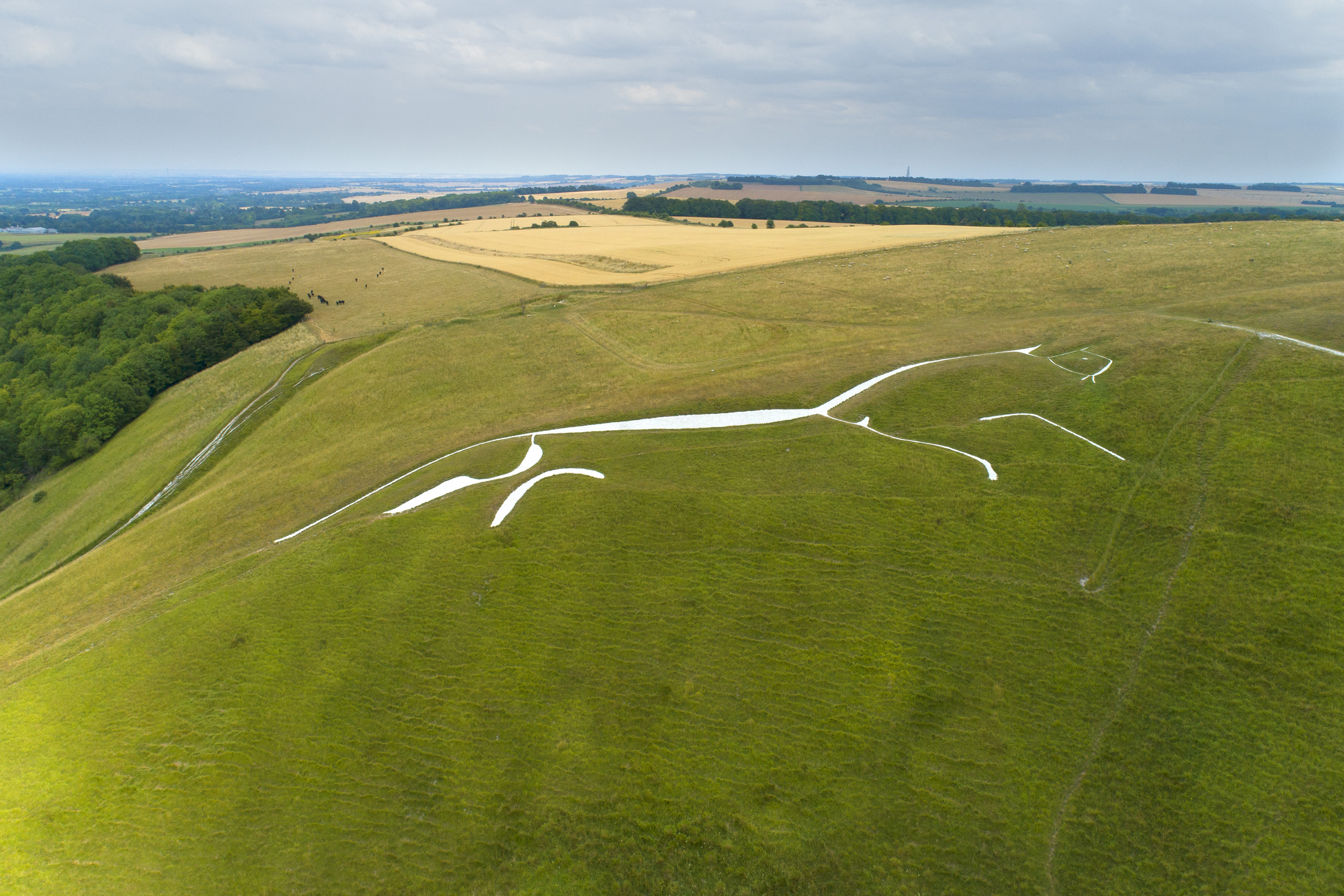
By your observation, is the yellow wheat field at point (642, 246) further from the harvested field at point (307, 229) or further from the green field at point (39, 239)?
the green field at point (39, 239)

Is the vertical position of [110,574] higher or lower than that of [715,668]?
lower

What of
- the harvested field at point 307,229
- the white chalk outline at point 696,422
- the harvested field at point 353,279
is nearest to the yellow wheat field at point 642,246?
the harvested field at point 353,279

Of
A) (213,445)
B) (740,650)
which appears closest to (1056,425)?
(740,650)

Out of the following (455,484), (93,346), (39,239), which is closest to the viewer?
(455,484)

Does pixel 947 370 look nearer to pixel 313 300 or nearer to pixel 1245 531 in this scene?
pixel 1245 531

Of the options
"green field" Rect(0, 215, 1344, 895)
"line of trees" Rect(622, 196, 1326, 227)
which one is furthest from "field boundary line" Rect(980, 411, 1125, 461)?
"line of trees" Rect(622, 196, 1326, 227)

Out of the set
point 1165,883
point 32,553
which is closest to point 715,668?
Result: point 1165,883

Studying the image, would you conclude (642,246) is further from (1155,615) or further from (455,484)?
(1155,615)
